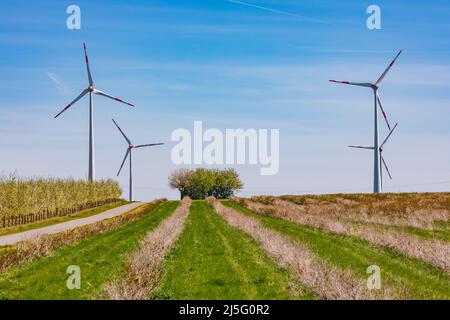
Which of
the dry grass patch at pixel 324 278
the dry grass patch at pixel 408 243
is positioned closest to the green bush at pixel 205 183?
the dry grass patch at pixel 408 243

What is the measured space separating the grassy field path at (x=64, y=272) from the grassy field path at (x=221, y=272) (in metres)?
2.28

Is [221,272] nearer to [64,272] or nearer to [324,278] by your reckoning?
[324,278]

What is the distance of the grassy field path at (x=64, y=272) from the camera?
1638 centimetres

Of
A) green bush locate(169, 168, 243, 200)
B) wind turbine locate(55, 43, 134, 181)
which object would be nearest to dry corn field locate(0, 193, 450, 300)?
Answer: wind turbine locate(55, 43, 134, 181)

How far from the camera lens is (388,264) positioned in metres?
20.7

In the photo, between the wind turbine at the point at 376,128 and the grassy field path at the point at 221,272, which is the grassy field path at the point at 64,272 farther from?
the wind turbine at the point at 376,128

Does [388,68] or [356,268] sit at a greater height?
[388,68]

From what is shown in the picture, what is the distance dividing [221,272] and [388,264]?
6920mm

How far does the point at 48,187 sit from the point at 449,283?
55386 millimetres

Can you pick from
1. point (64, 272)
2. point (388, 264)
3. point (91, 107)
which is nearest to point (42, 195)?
point (91, 107)

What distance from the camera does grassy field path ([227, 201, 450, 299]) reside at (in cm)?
1592

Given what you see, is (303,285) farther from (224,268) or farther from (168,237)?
(168,237)
